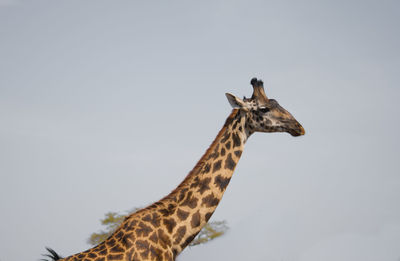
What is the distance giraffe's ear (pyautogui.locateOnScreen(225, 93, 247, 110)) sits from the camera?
785 cm

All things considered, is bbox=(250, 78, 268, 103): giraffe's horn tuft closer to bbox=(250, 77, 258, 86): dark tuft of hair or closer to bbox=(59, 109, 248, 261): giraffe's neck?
bbox=(250, 77, 258, 86): dark tuft of hair

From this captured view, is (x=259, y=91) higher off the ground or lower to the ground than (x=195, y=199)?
higher

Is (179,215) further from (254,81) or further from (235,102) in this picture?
(254,81)

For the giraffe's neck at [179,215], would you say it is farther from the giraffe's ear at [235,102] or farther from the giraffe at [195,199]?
the giraffe's ear at [235,102]

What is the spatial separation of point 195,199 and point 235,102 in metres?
1.90

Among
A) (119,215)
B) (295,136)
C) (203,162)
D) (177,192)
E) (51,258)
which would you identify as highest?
(119,215)

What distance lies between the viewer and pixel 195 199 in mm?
7469

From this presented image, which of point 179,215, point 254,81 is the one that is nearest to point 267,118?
point 254,81

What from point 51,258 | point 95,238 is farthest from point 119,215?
point 51,258

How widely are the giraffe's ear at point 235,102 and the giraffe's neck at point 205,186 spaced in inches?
7.9

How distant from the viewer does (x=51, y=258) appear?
Result: 7977 millimetres

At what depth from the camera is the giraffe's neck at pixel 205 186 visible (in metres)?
7.29

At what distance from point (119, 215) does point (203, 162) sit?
29262 millimetres

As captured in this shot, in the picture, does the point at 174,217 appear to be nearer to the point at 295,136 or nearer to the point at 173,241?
the point at 173,241
